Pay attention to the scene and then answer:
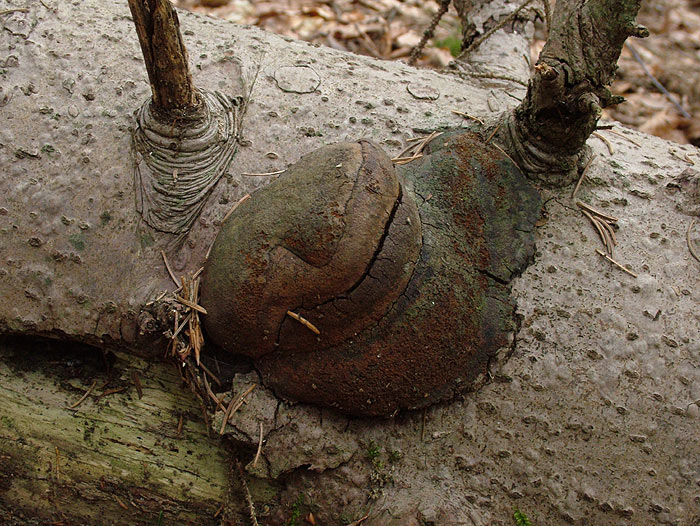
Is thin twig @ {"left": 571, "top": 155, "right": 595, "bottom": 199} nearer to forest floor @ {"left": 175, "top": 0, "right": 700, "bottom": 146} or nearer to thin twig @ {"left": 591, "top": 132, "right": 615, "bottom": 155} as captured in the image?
thin twig @ {"left": 591, "top": 132, "right": 615, "bottom": 155}

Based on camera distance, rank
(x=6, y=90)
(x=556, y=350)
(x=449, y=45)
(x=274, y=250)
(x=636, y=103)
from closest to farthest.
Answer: (x=274, y=250) → (x=556, y=350) → (x=6, y=90) → (x=636, y=103) → (x=449, y=45)

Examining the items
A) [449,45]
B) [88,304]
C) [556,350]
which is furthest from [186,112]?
[449,45]

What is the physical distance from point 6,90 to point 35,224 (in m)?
0.43

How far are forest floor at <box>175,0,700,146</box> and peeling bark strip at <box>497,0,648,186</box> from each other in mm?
2939

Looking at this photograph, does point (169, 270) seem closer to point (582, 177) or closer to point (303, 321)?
point (303, 321)

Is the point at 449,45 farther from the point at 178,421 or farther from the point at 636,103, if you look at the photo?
the point at 178,421

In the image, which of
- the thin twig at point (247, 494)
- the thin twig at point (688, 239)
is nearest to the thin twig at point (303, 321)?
the thin twig at point (247, 494)

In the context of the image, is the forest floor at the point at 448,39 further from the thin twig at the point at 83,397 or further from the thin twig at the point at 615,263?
the thin twig at the point at 83,397

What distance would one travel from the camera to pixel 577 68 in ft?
4.56

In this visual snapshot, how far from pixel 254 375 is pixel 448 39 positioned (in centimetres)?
380

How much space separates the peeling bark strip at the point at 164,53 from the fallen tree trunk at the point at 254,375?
225 millimetres

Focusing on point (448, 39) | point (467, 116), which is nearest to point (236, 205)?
point (467, 116)

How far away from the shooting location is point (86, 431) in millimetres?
1722

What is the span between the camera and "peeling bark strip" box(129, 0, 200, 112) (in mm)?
1350
